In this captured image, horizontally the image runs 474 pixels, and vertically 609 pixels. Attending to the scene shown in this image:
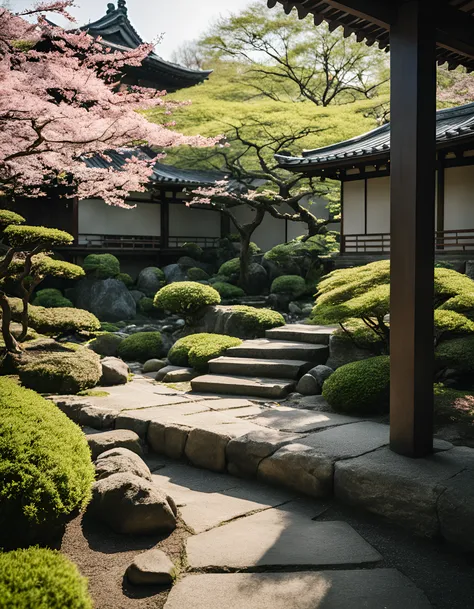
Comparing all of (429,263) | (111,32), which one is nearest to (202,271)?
(111,32)

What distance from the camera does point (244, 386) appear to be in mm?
7879

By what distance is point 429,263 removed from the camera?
442 cm

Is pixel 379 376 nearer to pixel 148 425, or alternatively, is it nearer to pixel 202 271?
pixel 148 425

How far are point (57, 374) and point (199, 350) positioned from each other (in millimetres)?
2631

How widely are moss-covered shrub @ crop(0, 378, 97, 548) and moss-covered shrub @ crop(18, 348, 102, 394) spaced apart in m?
3.58

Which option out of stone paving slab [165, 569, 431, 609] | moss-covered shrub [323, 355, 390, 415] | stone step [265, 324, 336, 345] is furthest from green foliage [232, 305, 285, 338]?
stone paving slab [165, 569, 431, 609]

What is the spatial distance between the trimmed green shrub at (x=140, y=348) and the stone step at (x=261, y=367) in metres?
3.17

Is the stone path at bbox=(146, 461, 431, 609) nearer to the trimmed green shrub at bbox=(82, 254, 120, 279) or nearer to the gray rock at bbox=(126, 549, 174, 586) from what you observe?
the gray rock at bbox=(126, 549, 174, 586)

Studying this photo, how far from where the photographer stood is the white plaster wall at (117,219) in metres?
21.7

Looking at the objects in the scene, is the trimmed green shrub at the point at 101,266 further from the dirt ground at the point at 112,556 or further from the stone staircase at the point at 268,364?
the dirt ground at the point at 112,556

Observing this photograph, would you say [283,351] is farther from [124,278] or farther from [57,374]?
[124,278]

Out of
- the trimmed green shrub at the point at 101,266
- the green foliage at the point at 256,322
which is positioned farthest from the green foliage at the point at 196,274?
the green foliage at the point at 256,322

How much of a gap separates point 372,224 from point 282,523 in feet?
44.3

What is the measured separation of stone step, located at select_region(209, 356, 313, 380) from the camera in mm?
8227
